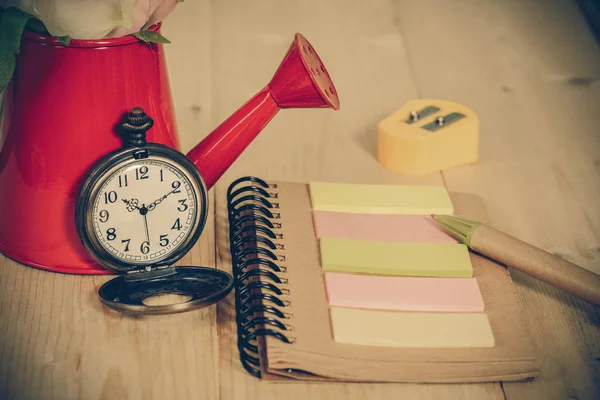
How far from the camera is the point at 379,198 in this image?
1.08 m

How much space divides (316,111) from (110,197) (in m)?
0.53

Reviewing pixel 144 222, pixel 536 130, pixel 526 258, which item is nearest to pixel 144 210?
pixel 144 222

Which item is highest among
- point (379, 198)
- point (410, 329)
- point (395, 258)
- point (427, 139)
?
point (427, 139)

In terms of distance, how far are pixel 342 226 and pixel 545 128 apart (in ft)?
1.52

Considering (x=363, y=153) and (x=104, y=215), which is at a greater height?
(x=363, y=153)

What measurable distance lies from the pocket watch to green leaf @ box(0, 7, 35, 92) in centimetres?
13

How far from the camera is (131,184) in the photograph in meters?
0.92

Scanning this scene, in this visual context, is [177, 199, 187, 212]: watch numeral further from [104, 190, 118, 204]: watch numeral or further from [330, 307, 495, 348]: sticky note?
[330, 307, 495, 348]: sticky note

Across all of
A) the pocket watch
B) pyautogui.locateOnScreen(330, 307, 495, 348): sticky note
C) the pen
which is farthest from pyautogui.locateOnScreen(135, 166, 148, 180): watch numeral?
the pen

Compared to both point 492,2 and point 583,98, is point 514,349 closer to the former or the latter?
point 583,98

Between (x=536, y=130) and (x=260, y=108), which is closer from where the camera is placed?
(x=260, y=108)

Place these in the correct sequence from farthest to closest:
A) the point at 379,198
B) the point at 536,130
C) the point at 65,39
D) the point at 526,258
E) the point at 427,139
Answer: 1. the point at 536,130
2. the point at 427,139
3. the point at 379,198
4. the point at 526,258
5. the point at 65,39

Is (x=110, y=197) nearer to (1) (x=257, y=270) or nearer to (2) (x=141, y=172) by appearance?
(2) (x=141, y=172)

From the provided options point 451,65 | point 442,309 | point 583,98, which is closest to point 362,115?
point 451,65
